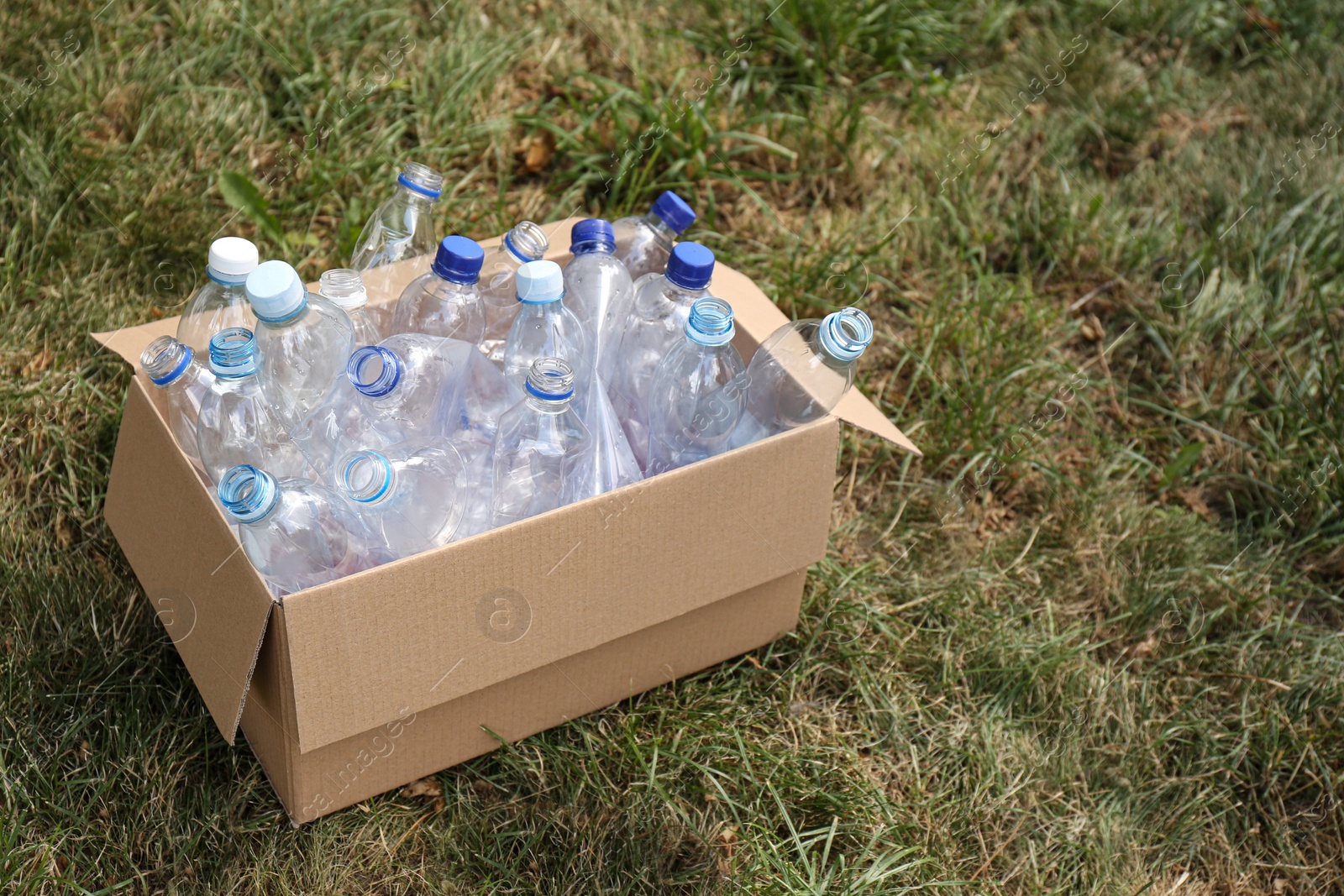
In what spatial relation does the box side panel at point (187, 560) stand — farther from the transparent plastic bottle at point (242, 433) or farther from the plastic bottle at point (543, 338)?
the plastic bottle at point (543, 338)

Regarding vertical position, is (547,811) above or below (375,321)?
below

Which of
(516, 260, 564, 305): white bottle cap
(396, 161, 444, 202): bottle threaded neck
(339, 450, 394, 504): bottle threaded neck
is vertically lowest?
(339, 450, 394, 504): bottle threaded neck

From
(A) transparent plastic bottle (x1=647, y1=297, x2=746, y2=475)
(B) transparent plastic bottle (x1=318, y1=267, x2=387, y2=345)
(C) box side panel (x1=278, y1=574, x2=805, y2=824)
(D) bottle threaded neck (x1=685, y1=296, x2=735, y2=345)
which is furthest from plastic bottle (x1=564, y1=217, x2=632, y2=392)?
(C) box side panel (x1=278, y1=574, x2=805, y2=824)

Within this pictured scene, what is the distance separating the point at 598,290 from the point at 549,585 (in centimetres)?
60

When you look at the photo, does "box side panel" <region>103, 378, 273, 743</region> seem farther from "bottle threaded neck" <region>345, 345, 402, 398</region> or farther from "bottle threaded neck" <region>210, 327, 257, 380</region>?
"bottle threaded neck" <region>345, 345, 402, 398</region>

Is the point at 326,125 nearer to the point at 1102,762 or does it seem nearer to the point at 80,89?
the point at 80,89

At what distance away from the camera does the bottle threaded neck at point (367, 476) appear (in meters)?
1.55

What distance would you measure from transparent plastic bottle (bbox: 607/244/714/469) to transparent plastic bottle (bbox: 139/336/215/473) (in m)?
0.70

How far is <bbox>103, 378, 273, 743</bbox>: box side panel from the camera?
154 cm

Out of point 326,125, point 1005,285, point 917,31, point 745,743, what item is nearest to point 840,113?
point 917,31

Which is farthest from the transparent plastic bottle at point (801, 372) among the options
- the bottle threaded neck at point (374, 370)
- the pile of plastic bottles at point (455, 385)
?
the bottle threaded neck at point (374, 370)

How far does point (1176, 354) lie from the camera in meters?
2.82

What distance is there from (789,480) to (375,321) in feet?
2.66

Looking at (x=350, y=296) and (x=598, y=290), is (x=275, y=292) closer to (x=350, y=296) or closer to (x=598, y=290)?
(x=350, y=296)
